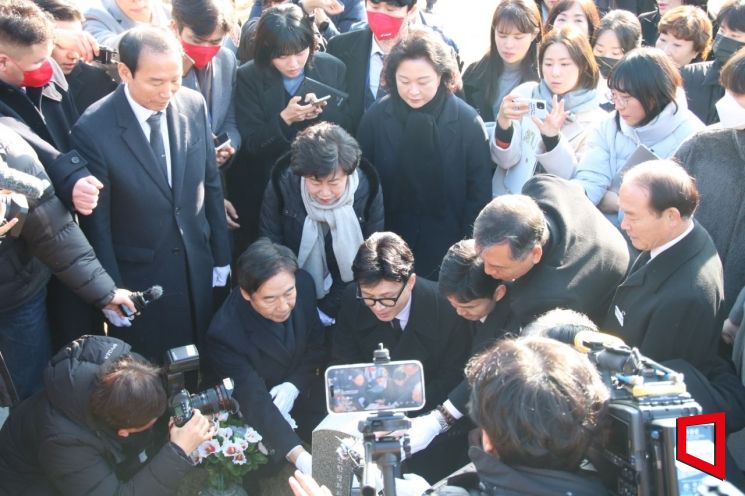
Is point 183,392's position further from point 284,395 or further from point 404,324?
point 404,324

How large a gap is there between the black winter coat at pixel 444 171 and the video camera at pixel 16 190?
6.08 feet

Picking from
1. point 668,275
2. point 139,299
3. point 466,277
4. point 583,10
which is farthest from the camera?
point 583,10

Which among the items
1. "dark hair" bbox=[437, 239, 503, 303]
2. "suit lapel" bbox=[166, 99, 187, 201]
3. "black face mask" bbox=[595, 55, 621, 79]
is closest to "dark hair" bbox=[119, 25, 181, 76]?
"suit lapel" bbox=[166, 99, 187, 201]

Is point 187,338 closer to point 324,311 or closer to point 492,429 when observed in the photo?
point 324,311

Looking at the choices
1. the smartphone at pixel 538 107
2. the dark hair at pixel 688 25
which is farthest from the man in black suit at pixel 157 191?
the dark hair at pixel 688 25

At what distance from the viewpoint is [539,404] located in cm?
211

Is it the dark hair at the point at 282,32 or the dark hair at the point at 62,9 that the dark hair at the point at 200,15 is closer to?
the dark hair at the point at 282,32

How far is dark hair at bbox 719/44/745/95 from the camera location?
3.45 metres

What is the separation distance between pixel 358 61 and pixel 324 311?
1542 mm

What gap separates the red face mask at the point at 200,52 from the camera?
4.39 m

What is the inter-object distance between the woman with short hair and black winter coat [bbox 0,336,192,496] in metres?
2.34

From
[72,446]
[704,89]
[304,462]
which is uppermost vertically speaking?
[704,89]

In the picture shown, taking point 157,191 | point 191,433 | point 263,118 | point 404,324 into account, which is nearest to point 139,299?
point 157,191

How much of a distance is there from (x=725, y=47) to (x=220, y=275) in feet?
10.0
